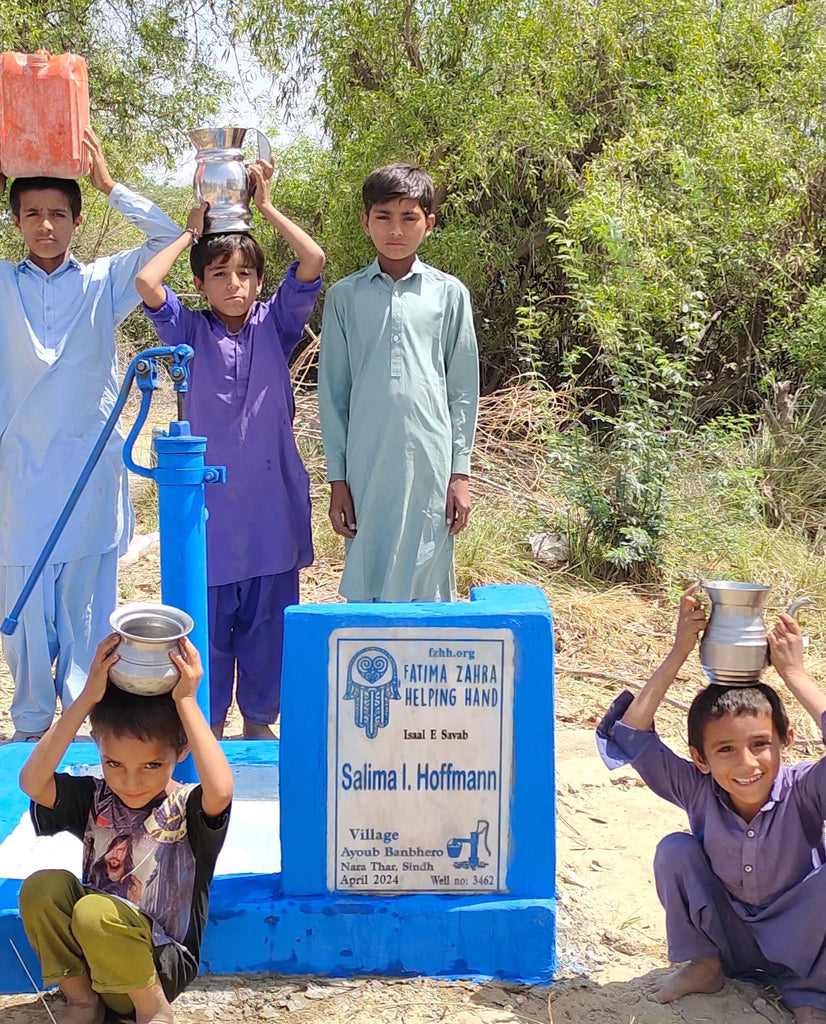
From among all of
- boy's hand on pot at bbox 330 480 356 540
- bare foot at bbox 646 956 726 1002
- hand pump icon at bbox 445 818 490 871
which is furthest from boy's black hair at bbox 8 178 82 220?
bare foot at bbox 646 956 726 1002

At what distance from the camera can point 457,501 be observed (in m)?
3.41

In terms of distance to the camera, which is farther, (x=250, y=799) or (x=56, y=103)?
(x=56, y=103)

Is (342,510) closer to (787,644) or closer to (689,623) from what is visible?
(689,623)

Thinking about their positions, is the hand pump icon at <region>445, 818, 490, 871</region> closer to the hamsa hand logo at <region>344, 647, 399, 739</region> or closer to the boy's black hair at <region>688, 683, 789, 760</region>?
the hamsa hand logo at <region>344, 647, 399, 739</region>

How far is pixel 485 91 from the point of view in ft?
23.4

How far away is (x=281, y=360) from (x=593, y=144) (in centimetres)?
501

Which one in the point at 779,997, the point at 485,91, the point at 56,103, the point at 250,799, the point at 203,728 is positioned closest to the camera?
the point at 203,728

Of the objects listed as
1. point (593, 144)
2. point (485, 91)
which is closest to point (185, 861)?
point (485, 91)

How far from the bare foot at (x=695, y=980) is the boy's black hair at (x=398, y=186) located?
6.86 ft

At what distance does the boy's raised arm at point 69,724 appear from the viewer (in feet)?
7.22

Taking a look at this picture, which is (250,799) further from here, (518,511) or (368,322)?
(518,511)

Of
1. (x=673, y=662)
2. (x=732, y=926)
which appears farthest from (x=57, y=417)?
(x=732, y=926)

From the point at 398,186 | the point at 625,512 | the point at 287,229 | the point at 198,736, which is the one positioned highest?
the point at 398,186

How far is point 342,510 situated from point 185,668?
1268mm
